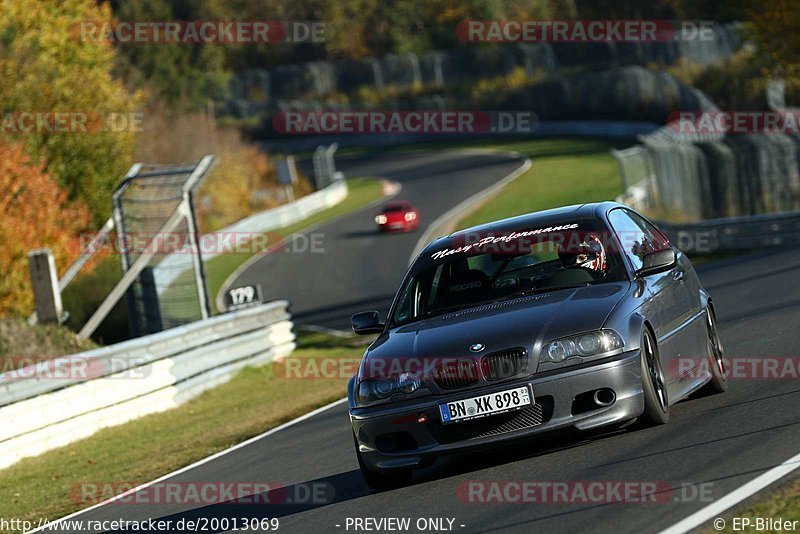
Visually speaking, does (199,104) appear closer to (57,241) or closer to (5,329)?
(57,241)

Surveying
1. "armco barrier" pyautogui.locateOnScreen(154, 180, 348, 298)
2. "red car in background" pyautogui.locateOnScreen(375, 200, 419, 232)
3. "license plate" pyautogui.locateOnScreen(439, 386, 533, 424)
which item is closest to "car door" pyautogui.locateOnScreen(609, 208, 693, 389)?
"license plate" pyautogui.locateOnScreen(439, 386, 533, 424)

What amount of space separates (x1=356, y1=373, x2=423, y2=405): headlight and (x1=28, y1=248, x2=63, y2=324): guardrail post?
13.9 m

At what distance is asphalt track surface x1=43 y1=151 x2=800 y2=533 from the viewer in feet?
22.3

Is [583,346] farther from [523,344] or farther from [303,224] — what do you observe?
[303,224]

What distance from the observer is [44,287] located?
21.3 metres

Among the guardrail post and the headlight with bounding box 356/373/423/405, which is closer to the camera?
the headlight with bounding box 356/373/423/405

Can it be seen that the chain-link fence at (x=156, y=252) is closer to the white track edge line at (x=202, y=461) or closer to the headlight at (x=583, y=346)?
the white track edge line at (x=202, y=461)

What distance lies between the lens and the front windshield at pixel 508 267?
29.5 feet

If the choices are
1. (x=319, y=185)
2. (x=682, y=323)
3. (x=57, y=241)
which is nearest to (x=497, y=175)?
(x=319, y=185)

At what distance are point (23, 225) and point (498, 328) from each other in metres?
22.7

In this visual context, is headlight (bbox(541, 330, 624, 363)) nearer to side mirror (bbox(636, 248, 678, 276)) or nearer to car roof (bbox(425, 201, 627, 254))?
side mirror (bbox(636, 248, 678, 276))

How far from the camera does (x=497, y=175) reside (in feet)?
195

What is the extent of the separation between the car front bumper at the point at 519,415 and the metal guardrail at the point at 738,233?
18.9 m

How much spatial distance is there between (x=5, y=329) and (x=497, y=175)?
41.4m
